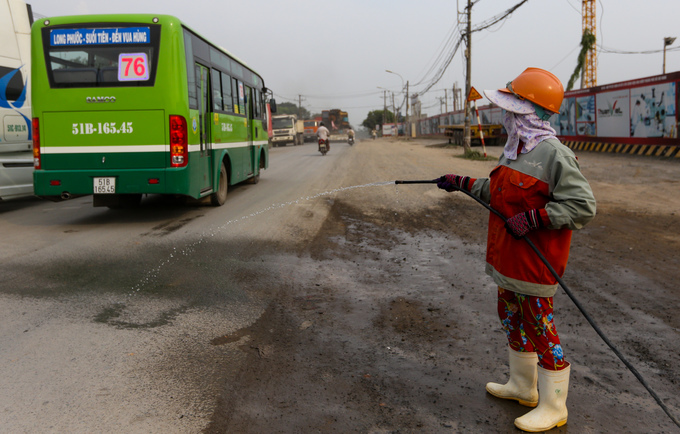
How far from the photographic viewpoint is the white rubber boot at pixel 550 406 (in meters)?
2.89

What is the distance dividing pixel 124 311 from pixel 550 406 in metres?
3.47

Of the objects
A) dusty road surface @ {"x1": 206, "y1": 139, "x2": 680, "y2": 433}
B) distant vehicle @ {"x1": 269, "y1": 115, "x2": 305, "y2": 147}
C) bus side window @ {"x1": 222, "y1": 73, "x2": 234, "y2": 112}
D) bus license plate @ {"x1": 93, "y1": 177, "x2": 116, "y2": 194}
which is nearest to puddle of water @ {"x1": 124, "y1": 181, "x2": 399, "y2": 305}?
dusty road surface @ {"x1": 206, "y1": 139, "x2": 680, "y2": 433}

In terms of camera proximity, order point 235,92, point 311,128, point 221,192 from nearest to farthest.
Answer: point 221,192
point 235,92
point 311,128

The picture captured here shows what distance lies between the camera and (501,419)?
3033 mm

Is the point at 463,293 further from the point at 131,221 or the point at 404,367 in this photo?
the point at 131,221

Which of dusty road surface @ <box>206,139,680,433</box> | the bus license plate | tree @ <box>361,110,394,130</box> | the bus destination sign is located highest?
tree @ <box>361,110,394,130</box>

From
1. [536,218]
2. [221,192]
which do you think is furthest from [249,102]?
[536,218]

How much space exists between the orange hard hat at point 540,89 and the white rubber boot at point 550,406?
1.41 meters

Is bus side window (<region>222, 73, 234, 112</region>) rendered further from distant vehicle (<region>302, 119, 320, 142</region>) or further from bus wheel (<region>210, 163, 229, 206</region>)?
distant vehicle (<region>302, 119, 320, 142</region>)

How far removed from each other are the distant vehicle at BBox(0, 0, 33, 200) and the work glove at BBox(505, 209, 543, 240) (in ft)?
31.6

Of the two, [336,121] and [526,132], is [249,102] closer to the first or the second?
[526,132]

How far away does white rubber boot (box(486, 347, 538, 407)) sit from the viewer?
3.15m

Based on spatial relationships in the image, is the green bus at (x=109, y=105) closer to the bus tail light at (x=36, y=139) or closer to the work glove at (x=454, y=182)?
the bus tail light at (x=36, y=139)

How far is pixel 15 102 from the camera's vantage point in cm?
979
